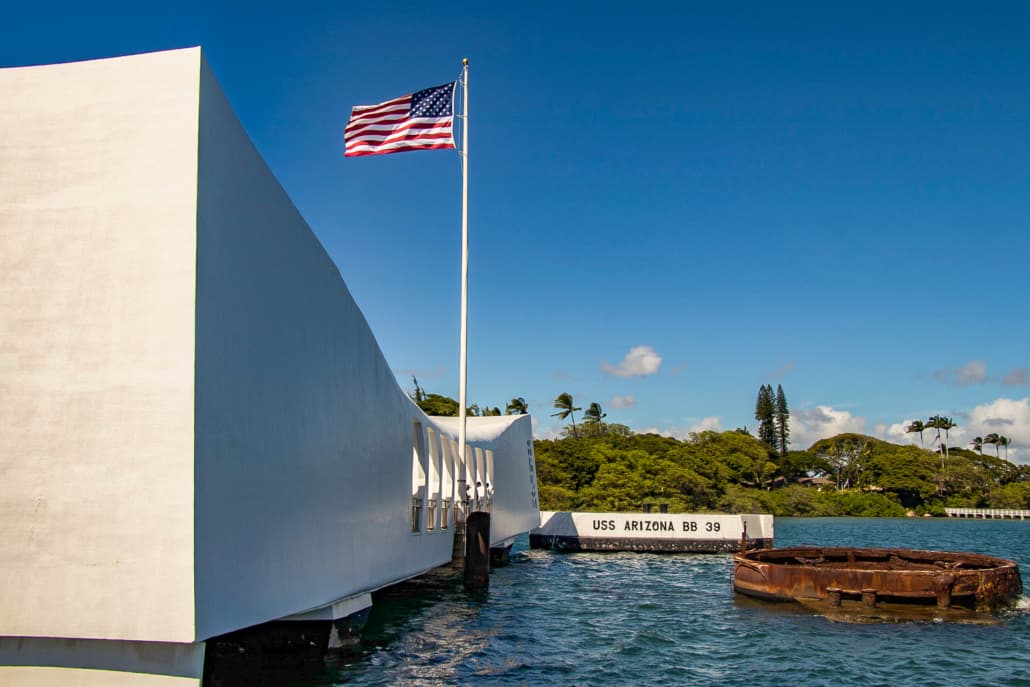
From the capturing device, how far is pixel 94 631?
7199 millimetres

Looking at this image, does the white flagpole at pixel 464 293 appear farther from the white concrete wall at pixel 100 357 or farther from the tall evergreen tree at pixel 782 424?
the tall evergreen tree at pixel 782 424

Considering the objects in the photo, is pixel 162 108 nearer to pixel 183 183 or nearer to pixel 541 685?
pixel 183 183

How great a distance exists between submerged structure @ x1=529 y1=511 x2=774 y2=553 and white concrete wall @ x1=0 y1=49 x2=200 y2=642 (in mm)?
31897

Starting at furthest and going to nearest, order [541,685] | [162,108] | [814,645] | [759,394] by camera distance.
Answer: [759,394] → [814,645] → [541,685] → [162,108]

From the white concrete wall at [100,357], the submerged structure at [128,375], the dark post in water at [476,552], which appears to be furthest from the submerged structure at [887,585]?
the white concrete wall at [100,357]

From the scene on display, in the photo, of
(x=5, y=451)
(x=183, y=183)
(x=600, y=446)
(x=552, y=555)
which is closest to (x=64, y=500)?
(x=5, y=451)

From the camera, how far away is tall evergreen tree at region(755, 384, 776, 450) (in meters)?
113

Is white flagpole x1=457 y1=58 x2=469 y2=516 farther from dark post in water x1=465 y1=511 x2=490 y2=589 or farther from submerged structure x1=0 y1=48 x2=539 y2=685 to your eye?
submerged structure x1=0 y1=48 x2=539 y2=685

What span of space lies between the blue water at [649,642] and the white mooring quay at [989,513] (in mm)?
74139

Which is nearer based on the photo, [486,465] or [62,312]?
[62,312]

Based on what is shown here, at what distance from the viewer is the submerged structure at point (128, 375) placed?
7.21 metres

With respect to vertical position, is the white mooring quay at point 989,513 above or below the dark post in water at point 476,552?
below

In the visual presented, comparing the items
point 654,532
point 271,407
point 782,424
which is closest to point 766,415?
point 782,424

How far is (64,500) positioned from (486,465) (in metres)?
19.6
